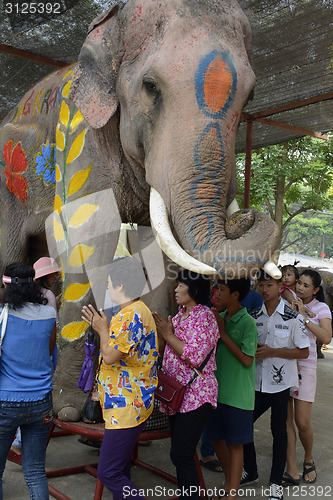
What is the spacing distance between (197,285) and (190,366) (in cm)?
46

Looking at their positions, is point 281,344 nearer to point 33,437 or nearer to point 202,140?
point 202,140

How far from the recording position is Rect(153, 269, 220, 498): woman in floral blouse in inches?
114

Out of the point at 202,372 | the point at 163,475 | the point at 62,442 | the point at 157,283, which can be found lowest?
the point at 62,442

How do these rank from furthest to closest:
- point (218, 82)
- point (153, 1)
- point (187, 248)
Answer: point (153, 1)
point (218, 82)
point (187, 248)

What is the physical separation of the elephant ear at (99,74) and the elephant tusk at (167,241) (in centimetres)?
75

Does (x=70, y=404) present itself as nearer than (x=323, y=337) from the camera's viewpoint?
Yes

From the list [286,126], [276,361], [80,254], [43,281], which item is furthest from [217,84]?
[286,126]

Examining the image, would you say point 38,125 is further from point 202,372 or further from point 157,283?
point 202,372

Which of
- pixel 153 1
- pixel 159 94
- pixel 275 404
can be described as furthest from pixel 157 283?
pixel 153 1

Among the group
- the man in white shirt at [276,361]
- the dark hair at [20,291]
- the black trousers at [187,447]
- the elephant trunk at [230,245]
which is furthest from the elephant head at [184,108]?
the man in white shirt at [276,361]

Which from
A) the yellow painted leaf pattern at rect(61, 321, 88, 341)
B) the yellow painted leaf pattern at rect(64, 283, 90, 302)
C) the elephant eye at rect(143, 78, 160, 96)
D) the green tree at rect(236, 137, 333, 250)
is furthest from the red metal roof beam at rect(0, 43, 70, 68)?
the green tree at rect(236, 137, 333, 250)

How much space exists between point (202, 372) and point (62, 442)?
1940 millimetres

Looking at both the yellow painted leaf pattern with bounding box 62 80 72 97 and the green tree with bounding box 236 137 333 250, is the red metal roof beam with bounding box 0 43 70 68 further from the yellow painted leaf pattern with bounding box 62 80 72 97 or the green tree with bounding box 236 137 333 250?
the green tree with bounding box 236 137 333 250

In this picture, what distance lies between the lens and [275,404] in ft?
12.1
